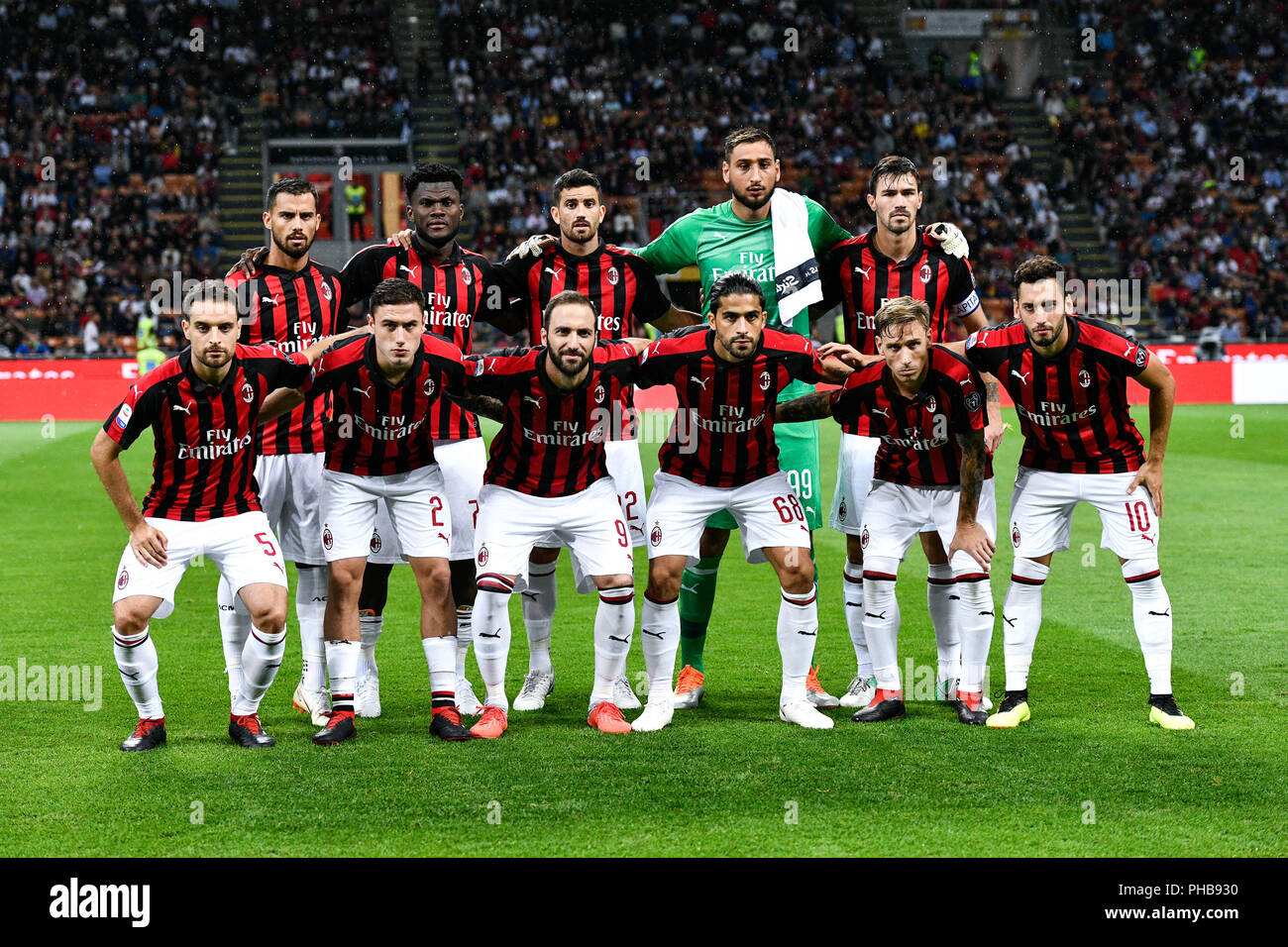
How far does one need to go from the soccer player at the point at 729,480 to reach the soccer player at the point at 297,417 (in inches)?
59.0

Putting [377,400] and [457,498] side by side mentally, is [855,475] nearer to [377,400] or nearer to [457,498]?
[457,498]

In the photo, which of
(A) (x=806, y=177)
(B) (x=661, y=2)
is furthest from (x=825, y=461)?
(B) (x=661, y=2)

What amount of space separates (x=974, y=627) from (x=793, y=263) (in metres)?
1.80

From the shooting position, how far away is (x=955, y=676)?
6289mm

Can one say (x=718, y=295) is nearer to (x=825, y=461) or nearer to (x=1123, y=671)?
(x=1123, y=671)

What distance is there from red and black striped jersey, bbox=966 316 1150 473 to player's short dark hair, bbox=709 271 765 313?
977mm

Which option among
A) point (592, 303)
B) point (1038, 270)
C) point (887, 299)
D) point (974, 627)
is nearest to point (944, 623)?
point (974, 627)

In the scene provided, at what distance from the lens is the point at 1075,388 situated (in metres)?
5.83

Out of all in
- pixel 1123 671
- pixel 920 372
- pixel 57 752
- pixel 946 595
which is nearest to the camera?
pixel 57 752

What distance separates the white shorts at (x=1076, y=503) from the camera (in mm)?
5832

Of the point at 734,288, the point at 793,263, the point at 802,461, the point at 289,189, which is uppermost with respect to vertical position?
the point at 289,189

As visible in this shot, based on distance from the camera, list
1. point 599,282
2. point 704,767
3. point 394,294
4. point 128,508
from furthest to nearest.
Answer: point 599,282 < point 394,294 < point 128,508 < point 704,767

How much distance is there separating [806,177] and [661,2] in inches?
244

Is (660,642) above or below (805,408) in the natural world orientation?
below
